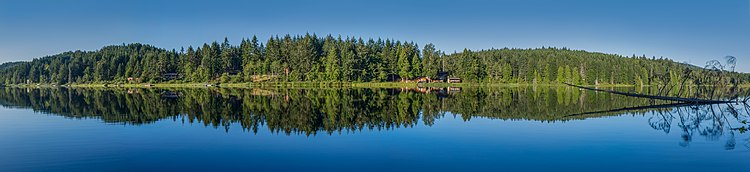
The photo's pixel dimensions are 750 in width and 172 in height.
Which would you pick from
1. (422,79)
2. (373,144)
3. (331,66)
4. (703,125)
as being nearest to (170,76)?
(331,66)

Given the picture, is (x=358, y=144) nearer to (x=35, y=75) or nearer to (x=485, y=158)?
(x=485, y=158)

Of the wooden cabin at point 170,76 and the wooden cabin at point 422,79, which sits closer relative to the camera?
the wooden cabin at point 422,79

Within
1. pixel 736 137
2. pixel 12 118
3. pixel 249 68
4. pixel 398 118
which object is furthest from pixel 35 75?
pixel 736 137

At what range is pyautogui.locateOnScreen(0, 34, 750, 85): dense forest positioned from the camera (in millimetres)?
132500

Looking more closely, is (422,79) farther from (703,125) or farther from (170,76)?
(703,125)

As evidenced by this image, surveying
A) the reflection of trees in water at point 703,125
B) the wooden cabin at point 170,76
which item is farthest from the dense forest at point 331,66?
the reflection of trees in water at point 703,125

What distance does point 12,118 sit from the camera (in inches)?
1096

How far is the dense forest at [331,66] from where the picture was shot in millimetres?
132500

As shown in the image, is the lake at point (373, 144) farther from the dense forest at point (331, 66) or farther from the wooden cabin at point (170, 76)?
the wooden cabin at point (170, 76)

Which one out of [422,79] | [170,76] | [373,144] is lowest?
[373,144]

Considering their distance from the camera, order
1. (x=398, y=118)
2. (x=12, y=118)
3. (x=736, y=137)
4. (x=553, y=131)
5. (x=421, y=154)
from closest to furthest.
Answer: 1. (x=421, y=154)
2. (x=736, y=137)
3. (x=553, y=131)
4. (x=398, y=118)
5. (x=12, y=118)

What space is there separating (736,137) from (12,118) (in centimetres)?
3671

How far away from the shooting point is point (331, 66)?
127812 mm

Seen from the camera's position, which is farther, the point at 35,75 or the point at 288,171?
the point at 35,75
